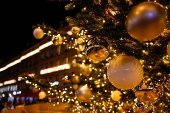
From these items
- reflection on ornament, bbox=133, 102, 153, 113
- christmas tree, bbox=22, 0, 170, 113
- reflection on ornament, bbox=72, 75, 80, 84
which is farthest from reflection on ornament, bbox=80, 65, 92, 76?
reflection on ornament, bbox=133, 102, 153, 113

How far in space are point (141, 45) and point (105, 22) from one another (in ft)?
1.33

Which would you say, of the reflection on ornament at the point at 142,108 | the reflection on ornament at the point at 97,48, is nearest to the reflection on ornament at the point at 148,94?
the reflection on ornament at the point at 142,108

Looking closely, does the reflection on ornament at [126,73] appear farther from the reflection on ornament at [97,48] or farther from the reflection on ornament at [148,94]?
the reflection on ornament at [148,94]

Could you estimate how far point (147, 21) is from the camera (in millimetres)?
1009

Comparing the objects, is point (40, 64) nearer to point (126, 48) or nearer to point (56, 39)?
point (56, 39)

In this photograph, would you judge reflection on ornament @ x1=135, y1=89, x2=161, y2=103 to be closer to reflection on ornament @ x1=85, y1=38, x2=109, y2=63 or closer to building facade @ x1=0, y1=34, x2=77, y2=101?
reflection on ornament @ x1=85, y1=38, x2=109, y2=63

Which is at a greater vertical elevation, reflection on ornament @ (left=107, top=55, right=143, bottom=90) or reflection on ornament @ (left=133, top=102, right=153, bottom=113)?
reflection on ornament @ (left=107, top=55, right=143, bottom=90)

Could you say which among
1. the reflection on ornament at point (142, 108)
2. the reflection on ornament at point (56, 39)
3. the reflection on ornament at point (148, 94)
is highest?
the reflection on ornament at point (56, 39)

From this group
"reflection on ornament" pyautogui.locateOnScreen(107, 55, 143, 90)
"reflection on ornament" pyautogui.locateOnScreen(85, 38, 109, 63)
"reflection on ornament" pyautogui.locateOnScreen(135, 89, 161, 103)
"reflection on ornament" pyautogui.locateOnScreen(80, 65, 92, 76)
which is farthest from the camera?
"reflection on ornament" pyautogui.locateOnScreen(80, 65, 92, 76)

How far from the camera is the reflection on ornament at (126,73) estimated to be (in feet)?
4.59

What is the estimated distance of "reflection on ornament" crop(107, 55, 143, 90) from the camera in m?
1.40

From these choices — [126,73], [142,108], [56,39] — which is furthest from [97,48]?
[56,39]

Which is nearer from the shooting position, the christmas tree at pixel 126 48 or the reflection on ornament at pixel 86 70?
the christmas tree at pixel 126 48

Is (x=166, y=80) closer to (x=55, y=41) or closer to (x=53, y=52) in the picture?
(x=55, y=41)
